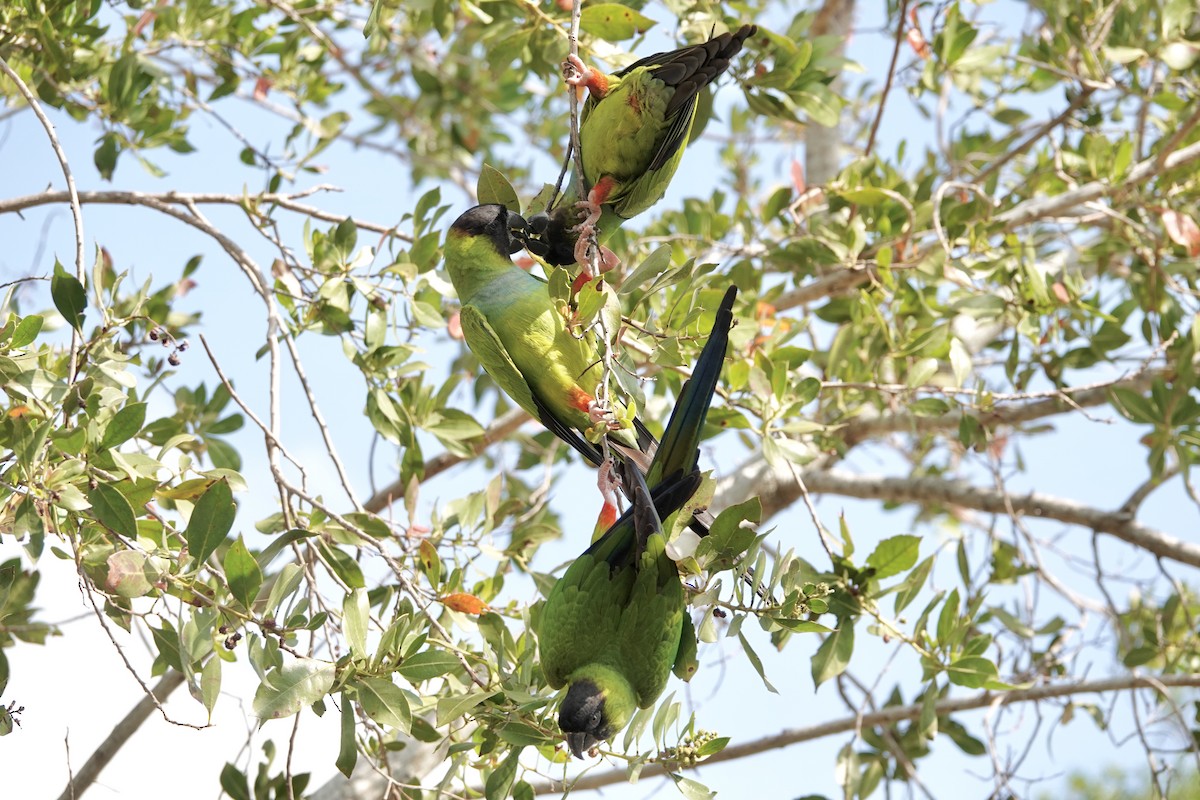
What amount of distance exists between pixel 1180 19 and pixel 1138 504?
1.85m

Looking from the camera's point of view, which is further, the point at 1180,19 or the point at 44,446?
the point at 1180,19

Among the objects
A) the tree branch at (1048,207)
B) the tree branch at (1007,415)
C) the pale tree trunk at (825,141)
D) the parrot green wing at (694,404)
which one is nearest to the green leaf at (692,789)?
the parrot green wing at (694,404)

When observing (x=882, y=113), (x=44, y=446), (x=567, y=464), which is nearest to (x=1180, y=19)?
(x=882, y=113)

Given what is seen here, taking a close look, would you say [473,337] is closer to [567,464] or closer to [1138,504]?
[567,464]

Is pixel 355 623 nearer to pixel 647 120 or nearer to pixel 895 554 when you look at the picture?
pixel 647 120

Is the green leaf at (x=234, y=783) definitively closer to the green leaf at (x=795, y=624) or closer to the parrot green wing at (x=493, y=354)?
the parrot green wing at (x=493, y=354)

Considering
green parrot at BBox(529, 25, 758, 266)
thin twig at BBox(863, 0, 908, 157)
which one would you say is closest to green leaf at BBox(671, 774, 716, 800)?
green parrot at BBox(529, 25, 758, 266)

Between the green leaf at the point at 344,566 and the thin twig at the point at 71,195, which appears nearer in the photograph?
the thin twig at the point at 71,195

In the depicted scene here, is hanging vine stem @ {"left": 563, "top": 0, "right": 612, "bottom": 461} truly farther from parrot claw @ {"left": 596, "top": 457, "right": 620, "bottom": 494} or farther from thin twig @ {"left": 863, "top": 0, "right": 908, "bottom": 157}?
thin twig @ {"left": 863, "top": 0, "right": 908, "bottom": 157}

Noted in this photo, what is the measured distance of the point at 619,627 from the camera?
217cm

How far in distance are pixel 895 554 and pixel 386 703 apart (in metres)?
1.36

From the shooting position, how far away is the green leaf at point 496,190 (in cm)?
236

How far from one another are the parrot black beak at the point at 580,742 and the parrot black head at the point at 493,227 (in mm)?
1180

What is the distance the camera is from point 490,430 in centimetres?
417
